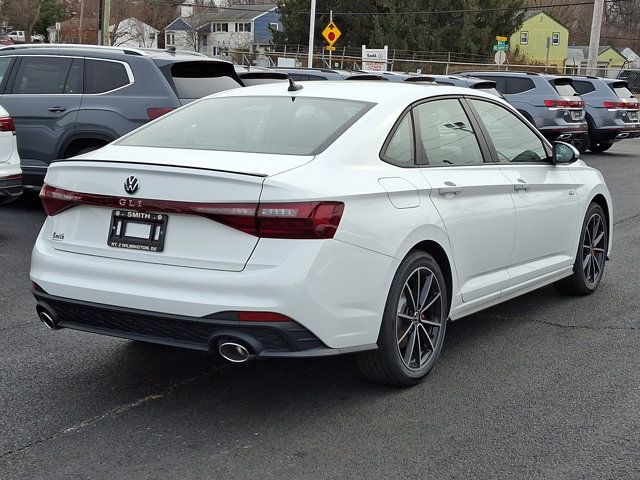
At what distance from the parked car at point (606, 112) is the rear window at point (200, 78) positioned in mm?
13343

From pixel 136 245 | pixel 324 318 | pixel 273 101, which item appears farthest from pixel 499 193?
pixel 136 245

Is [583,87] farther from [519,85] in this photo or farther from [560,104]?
[560,104]

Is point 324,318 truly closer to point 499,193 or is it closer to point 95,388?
point 95,388

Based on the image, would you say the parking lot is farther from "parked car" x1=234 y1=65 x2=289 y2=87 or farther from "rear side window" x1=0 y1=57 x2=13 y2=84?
"parked car" x1=234 y1=65 x2=289 y2=87

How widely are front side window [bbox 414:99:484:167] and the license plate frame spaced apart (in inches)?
62.0

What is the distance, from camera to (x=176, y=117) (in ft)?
18.4

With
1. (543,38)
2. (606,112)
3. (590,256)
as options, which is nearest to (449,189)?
(590,256)

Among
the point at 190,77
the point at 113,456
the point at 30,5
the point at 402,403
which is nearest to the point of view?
the point at 113,456

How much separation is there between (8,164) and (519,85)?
14.7m

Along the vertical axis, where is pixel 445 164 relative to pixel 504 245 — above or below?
above

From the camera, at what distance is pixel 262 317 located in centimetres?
424

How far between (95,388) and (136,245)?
38.8 inches

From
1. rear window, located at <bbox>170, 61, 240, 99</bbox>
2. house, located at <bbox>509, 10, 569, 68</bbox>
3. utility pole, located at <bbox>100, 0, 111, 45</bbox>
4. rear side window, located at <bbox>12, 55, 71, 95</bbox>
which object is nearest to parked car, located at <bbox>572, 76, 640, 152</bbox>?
rear window, located at <bbox>170, 61, 240, 99</bbox>

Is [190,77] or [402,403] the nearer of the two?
[402,403]
